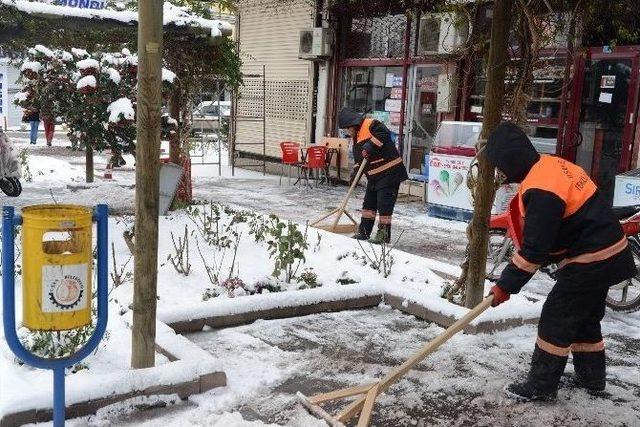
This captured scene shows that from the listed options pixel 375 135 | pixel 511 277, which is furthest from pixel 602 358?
pixel 375 135

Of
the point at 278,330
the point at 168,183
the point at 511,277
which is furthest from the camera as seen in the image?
the point at 168,183

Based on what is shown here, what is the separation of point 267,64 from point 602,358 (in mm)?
14159

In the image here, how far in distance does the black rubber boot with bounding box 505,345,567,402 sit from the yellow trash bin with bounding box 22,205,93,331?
2.51 m

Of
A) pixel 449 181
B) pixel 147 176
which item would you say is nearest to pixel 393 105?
pixel 449 181

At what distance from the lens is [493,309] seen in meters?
5.39

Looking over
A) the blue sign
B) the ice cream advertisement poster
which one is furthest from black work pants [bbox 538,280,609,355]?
the blue sign

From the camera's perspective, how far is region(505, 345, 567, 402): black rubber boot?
415cm

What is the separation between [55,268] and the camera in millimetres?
3197

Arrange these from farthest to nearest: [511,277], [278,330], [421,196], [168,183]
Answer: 1. [421,196]
2. [168,183]
3. [278,330]
4. [511,277]

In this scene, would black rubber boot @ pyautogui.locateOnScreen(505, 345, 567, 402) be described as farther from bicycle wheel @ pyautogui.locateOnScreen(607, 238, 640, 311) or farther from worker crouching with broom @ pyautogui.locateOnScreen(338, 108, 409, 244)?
worker crouching with broom @ pyautogui.locateOnScreen(338, 108, 409, 244)

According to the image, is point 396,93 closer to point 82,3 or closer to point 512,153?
point 82,3

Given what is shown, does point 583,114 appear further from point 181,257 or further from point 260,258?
point 181,257

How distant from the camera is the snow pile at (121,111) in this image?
8.20 metres

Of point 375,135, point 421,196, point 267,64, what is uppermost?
point 267,64
